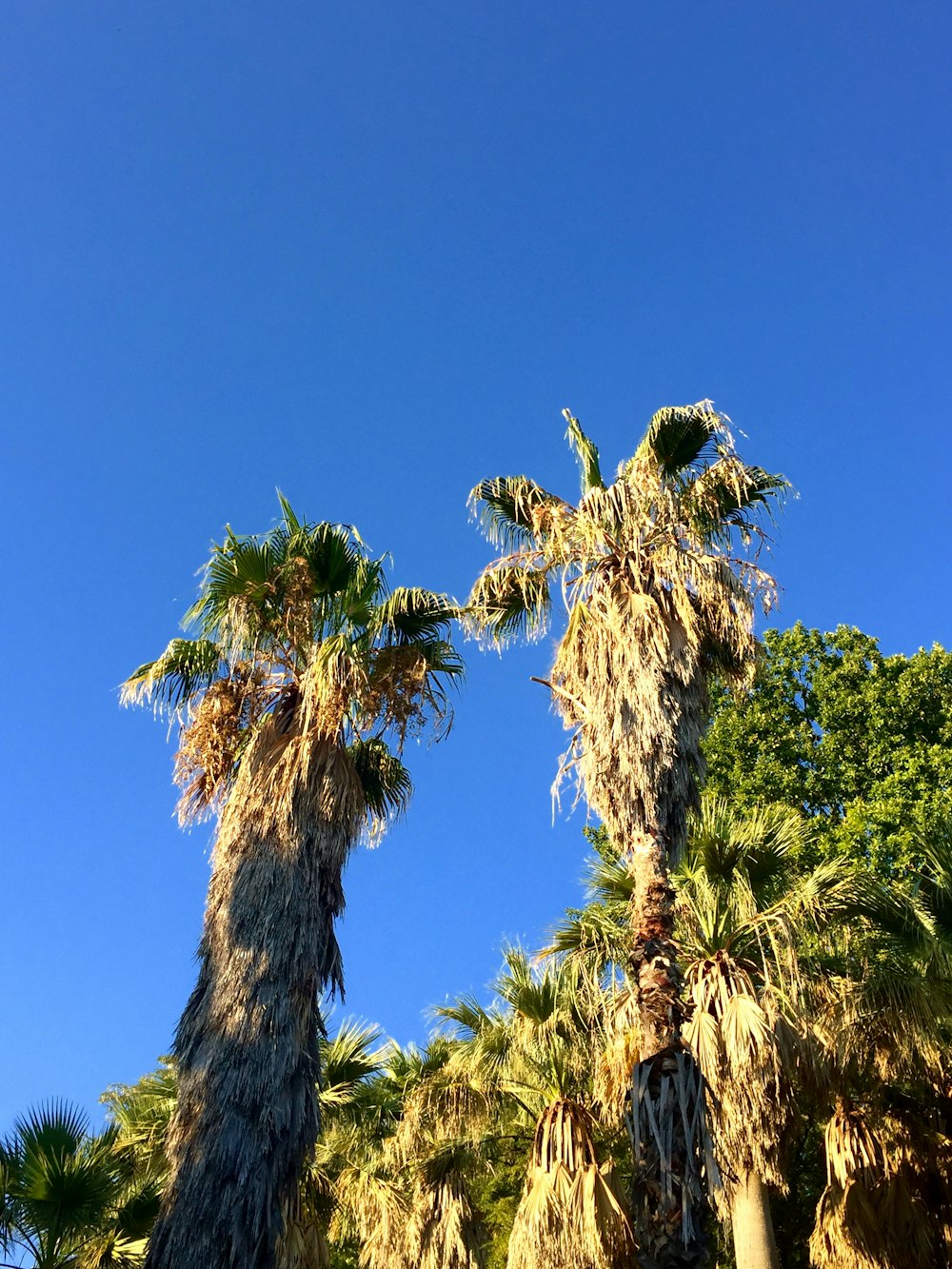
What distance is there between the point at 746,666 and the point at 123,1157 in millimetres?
8463

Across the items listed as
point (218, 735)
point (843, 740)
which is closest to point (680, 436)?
point (218, 735)

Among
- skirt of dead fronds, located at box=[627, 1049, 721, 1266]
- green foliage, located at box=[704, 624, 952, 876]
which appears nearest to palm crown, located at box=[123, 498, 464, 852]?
skirt of dead fronds, located at box=[627, 1049, 721, 1266]

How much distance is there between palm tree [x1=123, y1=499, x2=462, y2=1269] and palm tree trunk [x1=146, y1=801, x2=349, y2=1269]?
1 cm

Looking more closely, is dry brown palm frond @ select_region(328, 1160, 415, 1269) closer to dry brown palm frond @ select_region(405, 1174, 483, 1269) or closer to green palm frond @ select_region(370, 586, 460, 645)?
dry brown palm frond @ select_region(405, 1174, 483, 1269)

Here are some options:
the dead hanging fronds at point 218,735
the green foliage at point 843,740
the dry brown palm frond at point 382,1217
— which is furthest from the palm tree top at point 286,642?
the green foliage at point 843,740

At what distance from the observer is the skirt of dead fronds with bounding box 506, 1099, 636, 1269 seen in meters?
8.97

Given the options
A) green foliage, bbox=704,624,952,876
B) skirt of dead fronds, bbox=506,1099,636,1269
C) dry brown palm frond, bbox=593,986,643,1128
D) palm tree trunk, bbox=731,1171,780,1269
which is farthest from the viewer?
green foliage, bbox=704,624,952,876

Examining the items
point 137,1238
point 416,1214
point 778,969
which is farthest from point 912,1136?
point 137,1238

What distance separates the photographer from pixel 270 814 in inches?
Answer: 396

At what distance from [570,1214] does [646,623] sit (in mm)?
5251

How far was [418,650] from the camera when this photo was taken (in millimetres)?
11609

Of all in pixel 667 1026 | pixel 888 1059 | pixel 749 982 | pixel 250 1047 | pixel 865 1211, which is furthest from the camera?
pixel 888 1059

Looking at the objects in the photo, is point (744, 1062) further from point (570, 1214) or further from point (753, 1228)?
point (753, 1228)

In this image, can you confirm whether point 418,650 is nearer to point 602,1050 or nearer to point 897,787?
point 602,1050
